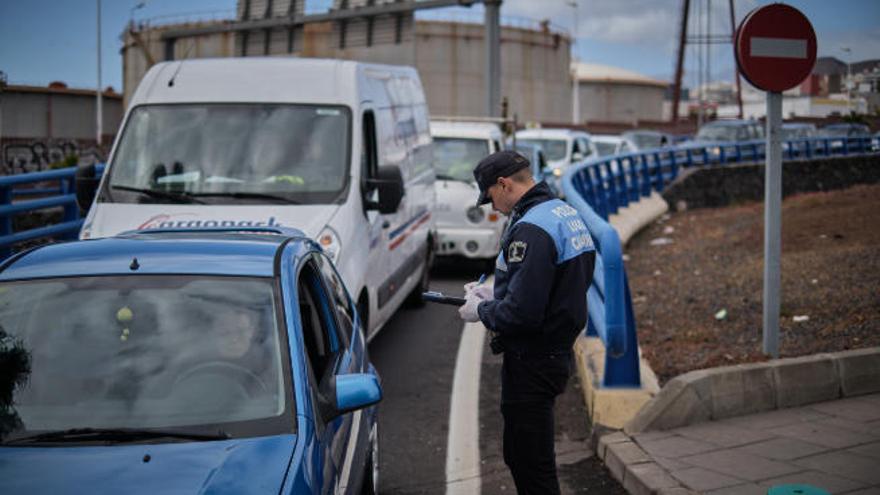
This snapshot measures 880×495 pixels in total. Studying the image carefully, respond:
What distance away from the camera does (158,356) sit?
4.21 m

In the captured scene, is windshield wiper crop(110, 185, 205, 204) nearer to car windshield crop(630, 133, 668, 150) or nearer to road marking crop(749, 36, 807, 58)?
road marking crop(749, 36, 807, 58)

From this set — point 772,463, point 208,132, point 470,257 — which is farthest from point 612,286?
point 470,257

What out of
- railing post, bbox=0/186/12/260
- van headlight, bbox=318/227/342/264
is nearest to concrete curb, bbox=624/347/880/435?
van headlight, bbox=318/227/342/264

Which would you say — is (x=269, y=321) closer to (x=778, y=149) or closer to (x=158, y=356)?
(x=158, y=356)

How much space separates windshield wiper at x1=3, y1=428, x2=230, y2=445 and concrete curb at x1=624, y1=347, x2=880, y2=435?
3.48m

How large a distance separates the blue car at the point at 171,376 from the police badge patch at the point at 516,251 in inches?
31.9

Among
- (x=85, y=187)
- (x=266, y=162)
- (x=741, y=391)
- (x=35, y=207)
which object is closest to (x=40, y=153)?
(x=35, y=207)

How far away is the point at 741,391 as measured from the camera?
6805 mm

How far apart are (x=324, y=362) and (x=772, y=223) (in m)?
4.28

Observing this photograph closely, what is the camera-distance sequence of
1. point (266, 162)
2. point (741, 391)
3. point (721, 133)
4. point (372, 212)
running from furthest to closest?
point (721, 133), point (372, 212), point (266, 162), point (741, 391)

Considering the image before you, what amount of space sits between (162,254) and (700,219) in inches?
755

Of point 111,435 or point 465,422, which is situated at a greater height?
point 111,435

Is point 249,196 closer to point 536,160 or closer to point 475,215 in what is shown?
point 475,215

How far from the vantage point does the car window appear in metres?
5.34
